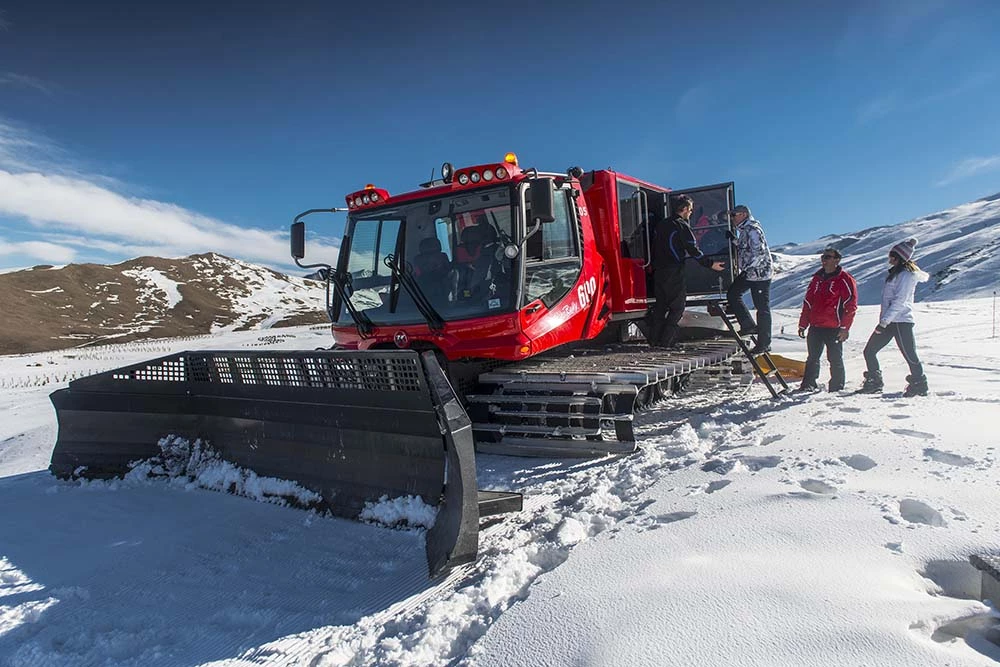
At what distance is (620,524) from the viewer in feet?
10.6

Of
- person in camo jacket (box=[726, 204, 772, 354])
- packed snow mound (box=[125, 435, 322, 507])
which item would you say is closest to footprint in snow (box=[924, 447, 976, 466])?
person in camo jacket (box=[726, 204, 772, 354])

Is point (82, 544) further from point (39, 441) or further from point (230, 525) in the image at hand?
point (39, 441)

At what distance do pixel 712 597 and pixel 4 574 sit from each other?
344 cm

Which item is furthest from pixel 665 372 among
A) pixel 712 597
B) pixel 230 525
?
pixel 230 525

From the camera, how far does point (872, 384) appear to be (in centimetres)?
643

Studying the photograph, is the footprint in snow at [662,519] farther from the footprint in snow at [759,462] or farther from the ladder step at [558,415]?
the ladder step at [558,415]

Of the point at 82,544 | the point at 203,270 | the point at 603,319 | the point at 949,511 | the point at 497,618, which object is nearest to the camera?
the point at 497,618

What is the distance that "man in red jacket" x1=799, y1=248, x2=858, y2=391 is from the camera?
21.9ft

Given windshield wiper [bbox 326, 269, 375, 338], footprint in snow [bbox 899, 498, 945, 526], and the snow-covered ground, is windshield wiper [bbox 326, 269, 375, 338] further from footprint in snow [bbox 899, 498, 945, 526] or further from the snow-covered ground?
footprint in snow [bbox 899, 498, 945, 526]

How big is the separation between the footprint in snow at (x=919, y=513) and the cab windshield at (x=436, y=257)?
2.90 metres

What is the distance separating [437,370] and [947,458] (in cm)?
305

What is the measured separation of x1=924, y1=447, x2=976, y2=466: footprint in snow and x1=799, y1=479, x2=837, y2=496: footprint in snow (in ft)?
2.73

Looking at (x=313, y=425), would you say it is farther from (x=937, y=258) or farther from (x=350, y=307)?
(x=937, y=258)

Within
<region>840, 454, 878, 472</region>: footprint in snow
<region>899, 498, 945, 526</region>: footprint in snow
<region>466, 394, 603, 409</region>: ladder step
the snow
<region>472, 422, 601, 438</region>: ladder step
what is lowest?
<region>899, 498, 945, 526</region>: footprint in snow
